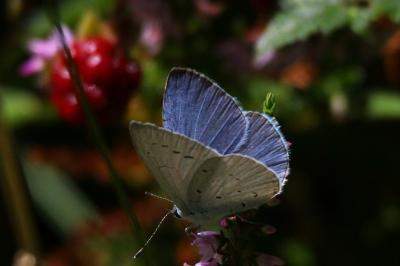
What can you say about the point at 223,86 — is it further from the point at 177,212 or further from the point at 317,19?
the point at 177,212

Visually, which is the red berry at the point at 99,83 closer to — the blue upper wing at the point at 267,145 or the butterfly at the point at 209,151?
the butterfly at the point at 209,151

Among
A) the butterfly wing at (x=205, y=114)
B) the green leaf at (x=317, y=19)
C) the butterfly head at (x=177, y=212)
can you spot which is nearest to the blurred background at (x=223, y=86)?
the green leaf at (x=317, y=19)

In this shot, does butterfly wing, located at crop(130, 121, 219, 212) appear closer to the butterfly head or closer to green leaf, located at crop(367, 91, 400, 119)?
the butterfly head

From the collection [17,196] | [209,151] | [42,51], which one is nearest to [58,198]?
[17,196]

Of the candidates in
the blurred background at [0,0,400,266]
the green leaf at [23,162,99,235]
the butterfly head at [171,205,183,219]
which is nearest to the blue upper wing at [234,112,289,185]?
the butterfly head at [171,205,183,219]

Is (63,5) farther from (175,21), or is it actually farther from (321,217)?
(321,217)

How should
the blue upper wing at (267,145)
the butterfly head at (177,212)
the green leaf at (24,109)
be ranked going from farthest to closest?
the green leaf at (24,109) < the butterfly head at (177,212) < the blue upper wing at (267,145)
